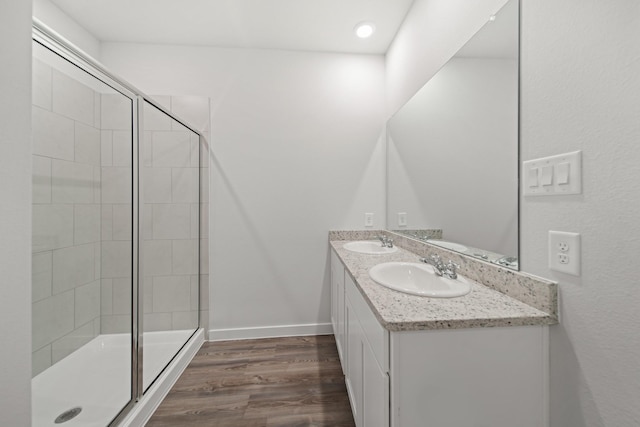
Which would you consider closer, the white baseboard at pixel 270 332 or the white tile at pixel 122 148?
the white tile at pixel 122 148

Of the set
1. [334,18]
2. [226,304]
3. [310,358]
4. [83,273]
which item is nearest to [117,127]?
[83,273]

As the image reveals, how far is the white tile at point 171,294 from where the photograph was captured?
1926 millimetres

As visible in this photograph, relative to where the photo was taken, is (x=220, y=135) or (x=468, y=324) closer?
(x=468, y=324)

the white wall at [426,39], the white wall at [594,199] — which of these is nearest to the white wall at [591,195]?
the white wall at [594,199]

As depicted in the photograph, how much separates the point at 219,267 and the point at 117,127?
4.09ft

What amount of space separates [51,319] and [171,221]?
89 centimetres

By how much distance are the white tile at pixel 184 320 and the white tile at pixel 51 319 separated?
0.61 meters

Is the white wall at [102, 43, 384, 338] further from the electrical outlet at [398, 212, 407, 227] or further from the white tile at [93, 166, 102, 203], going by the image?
the white tile at [93, 166, 102, 203]

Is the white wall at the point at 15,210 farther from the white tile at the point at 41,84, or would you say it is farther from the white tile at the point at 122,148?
the white tile at the point at 41,84

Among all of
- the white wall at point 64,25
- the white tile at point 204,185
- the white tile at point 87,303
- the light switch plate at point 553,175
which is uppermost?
the white wall at point 64,25

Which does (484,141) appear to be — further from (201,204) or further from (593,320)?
(201,204)

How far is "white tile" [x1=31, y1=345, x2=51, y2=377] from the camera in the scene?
1.44m

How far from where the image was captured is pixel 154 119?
183 centimetres

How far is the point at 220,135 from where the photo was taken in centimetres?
215
